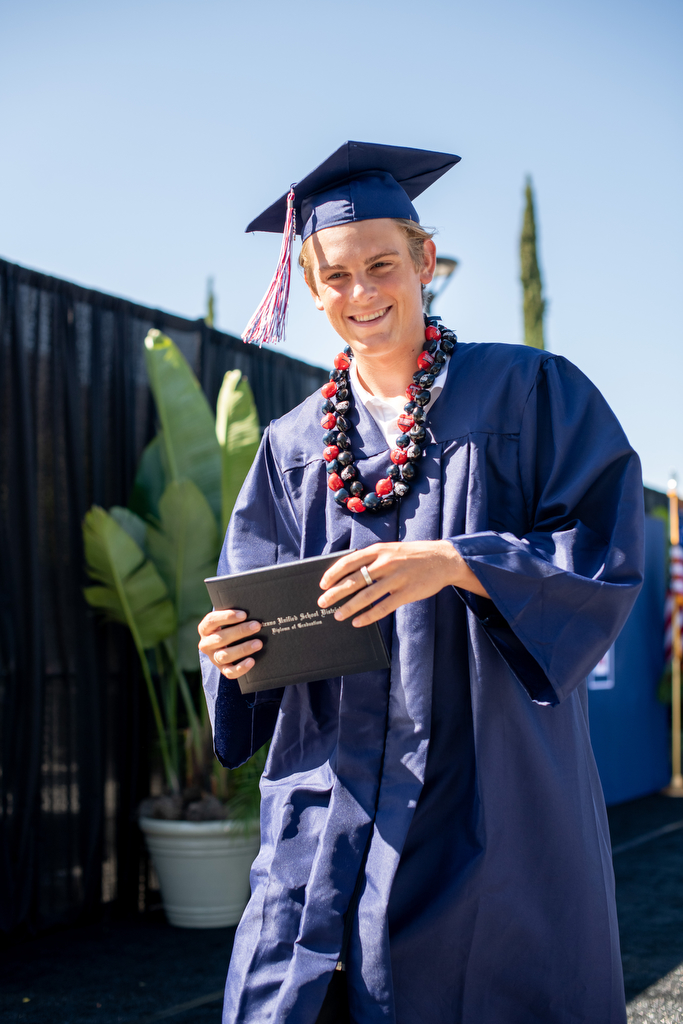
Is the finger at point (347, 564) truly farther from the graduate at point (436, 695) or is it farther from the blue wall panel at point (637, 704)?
the blue wall panel at point (637, 704)

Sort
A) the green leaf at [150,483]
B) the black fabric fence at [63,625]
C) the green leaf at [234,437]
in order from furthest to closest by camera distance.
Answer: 1. the green leaf at [150,483]
2. the green leaf at [234,437]
3. the black fabric fence at [63,625]

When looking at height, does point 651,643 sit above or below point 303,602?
below

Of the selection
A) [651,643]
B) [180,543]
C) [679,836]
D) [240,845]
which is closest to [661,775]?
[651,643]

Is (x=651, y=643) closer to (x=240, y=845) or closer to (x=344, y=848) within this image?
(x=240, y=845)

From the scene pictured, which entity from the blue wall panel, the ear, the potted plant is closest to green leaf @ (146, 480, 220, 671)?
the potted plant

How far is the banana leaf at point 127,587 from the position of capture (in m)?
4.27

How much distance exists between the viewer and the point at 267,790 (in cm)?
154

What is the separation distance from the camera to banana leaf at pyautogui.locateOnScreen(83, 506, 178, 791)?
427cm

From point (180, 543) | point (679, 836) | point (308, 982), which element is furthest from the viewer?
point (679, 836)

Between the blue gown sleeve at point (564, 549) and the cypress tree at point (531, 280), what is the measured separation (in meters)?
14.9

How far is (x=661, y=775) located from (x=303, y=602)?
A: 9.28 m

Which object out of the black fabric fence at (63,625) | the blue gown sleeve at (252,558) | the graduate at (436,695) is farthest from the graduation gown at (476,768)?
the black fabric fence at (63,625)

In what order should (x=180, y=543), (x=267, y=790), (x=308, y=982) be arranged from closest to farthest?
(x=308, y=982)
(x=267, y=790)
(x=180, y=543)

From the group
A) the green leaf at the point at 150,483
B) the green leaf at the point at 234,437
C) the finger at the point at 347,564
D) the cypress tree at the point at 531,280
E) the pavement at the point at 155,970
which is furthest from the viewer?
the cypress tree at the point at 531,280
